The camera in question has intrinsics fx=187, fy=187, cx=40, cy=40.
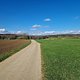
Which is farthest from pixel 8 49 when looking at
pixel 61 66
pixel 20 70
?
pixel 20 70

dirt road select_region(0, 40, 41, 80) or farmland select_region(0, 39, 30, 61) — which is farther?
farmland select_region(0, 39, 30, 61)

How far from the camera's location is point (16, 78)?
10742mm

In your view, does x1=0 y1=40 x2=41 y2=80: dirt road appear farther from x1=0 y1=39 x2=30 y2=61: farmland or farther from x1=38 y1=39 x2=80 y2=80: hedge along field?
x1=0 y1=39 x2=30 y2=61: farmland

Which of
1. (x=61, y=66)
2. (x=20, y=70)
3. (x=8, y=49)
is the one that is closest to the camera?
(x=20, y=70)

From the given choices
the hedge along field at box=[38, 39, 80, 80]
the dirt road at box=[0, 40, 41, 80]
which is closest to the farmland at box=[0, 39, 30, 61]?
the dirt road at box=[0, 40, 41, 80]

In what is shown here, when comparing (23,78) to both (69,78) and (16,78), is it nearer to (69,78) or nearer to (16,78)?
(16,78)

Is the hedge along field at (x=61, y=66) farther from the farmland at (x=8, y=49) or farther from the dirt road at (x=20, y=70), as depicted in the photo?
the farmland at (x=8, y=49)

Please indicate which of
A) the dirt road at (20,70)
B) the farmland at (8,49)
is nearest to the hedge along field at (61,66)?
the dirt road at (20,70)

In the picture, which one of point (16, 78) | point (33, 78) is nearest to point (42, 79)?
point (33, 78)

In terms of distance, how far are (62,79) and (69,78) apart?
20.2 inches

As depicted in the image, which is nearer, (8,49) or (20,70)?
(20,70)

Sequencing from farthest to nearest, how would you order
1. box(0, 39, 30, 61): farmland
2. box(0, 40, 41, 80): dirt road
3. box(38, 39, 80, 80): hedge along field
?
box(0, 39, 30, 61): farmland → box(38, 39, 80, 80): hedge along field → box(0, 40, 41, 80): dirt road

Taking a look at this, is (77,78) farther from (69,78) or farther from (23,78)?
(23,78)

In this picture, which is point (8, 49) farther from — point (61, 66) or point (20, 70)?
point (20, 70)
